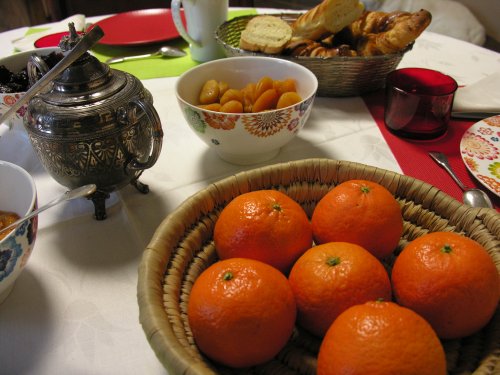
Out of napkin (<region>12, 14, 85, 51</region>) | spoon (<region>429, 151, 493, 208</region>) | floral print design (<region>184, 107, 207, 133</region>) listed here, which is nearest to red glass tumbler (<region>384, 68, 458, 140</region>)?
spoon (<region>429, 151, 493, 208</region>)

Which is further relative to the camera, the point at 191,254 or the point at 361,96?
the point at 361,96

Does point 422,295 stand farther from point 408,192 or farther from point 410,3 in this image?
point 410,3

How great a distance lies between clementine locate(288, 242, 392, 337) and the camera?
346 mm

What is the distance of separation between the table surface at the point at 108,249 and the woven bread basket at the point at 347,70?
0.03 m

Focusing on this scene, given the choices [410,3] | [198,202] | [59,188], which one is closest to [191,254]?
[198,202]

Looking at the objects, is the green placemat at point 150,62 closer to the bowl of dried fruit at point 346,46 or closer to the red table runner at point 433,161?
the bowl of dried fruit at point 346,46

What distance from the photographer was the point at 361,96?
84cm

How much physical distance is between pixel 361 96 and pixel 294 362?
0.63m

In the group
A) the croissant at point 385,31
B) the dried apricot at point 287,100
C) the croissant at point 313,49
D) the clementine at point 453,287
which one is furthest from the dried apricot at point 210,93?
the clementine at point 453,287

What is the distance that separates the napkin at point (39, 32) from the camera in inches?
39.2

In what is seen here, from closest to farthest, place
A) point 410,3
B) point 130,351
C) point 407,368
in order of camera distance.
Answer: point 407,368 → point 130,351 → point 410,3

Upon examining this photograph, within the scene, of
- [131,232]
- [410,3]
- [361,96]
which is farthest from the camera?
[410,3]

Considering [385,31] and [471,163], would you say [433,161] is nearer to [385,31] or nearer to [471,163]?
[471,163]

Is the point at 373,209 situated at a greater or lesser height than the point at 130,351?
greater
